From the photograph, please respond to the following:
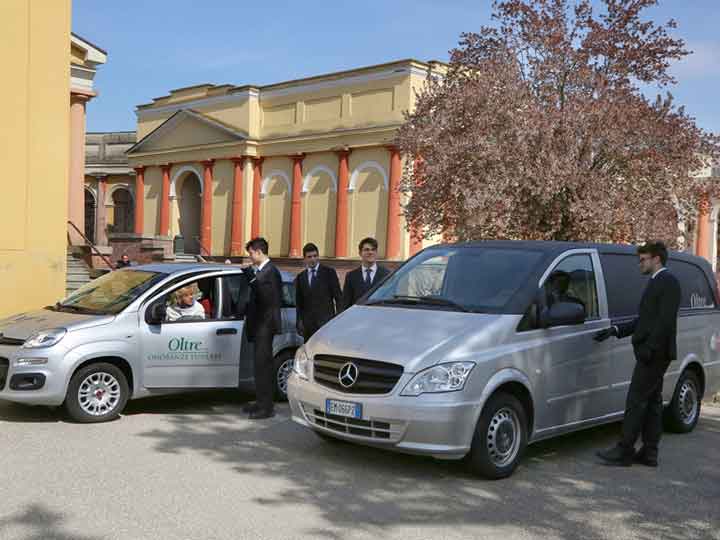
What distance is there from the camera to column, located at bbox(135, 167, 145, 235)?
138 ft

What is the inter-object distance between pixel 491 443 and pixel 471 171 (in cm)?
859

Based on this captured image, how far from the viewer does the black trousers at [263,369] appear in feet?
28.8

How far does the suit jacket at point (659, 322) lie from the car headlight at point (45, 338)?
17.6ft

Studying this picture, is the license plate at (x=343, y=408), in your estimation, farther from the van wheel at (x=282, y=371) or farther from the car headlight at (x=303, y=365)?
the van wheel at (x=282, y=371)

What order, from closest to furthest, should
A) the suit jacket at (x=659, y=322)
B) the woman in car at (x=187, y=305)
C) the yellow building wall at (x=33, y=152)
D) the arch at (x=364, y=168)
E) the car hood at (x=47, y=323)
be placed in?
the suit jacket at (x=659, y=322), the car hood at (x=47, y=323), the woman in car at (x=187, y=305), the yellow building wall at (x=33, y=152), the arch at (x=364, y=168)

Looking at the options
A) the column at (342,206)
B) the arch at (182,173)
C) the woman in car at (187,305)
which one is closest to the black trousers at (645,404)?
the woman in car at (187,305)

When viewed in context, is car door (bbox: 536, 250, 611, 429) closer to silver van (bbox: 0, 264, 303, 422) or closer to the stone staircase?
silver van (bbox: 0, 264, 303, 422)

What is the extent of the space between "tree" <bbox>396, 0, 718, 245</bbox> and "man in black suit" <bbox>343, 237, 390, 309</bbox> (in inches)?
167

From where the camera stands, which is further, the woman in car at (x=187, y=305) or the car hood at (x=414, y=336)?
the woman in car at (x=187, y=305)

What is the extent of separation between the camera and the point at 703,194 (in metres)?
14.8

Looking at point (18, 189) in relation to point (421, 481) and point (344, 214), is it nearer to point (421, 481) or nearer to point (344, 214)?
point (421, 481)

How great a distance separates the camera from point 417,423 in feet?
19.9

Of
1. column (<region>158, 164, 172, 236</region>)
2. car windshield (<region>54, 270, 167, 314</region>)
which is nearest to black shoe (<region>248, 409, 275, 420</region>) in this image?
car windshield (<region>54, 270, 167, 314</region>)

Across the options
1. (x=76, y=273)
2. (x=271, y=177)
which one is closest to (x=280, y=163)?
(x=271, y=177)
